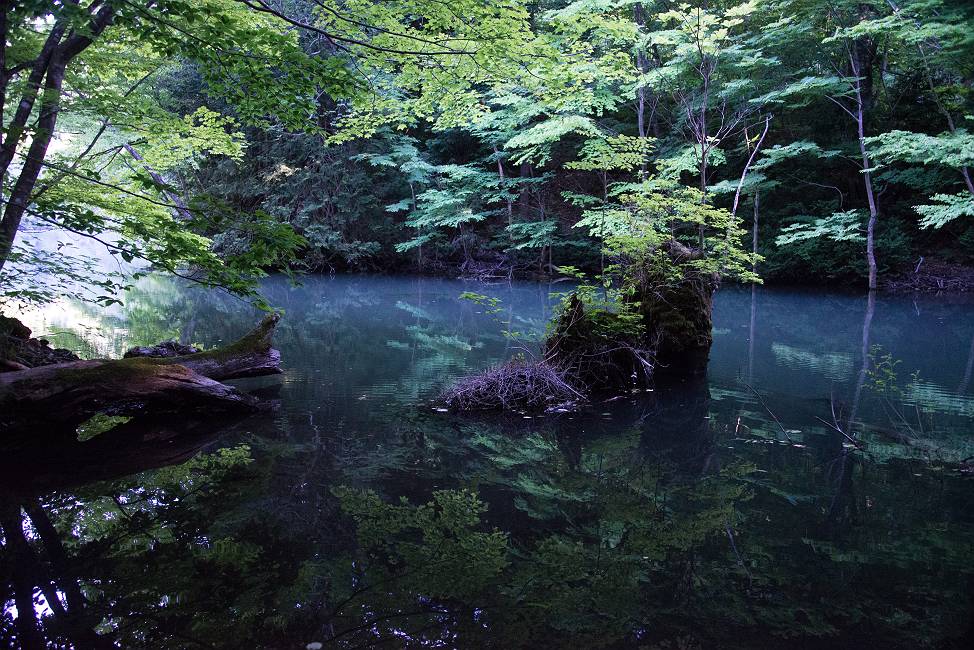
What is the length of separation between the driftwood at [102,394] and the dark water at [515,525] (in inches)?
15.5

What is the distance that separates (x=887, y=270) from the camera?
693 inches

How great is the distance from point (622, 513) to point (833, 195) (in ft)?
63.3

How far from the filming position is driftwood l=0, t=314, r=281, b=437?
502cm

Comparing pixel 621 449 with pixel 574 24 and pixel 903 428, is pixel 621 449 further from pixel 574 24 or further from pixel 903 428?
pixel 574 24

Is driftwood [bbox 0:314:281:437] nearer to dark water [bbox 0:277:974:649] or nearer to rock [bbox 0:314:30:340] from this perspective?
dark water [bbox 0:277:974:649]

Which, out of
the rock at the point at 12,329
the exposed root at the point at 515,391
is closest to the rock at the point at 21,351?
the rock at the point at 12,329

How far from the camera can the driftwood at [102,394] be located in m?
5.02

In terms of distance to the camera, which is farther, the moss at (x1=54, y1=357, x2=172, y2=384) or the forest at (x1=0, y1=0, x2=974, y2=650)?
the moss at (x1=54, y1=357, x2=172, y2=384)

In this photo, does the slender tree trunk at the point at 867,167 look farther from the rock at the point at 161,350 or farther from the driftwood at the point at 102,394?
the driftwood at the point at 102,394

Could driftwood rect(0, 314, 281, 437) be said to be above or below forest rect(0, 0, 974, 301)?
below

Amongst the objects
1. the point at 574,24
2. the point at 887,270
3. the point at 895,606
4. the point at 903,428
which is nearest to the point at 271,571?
the point at 895,606

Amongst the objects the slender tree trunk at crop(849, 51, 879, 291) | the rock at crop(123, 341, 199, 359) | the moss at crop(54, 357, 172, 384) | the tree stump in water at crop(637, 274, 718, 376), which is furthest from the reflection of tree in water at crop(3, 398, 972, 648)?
the slender tree trunk at crop(849, 51, 879, 291)

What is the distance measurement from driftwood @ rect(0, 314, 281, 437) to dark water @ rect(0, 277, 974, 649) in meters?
0.39

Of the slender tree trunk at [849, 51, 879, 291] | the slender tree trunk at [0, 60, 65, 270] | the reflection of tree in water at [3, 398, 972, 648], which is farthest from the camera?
the slender tree trunk at [849, 51, 879, 291]
